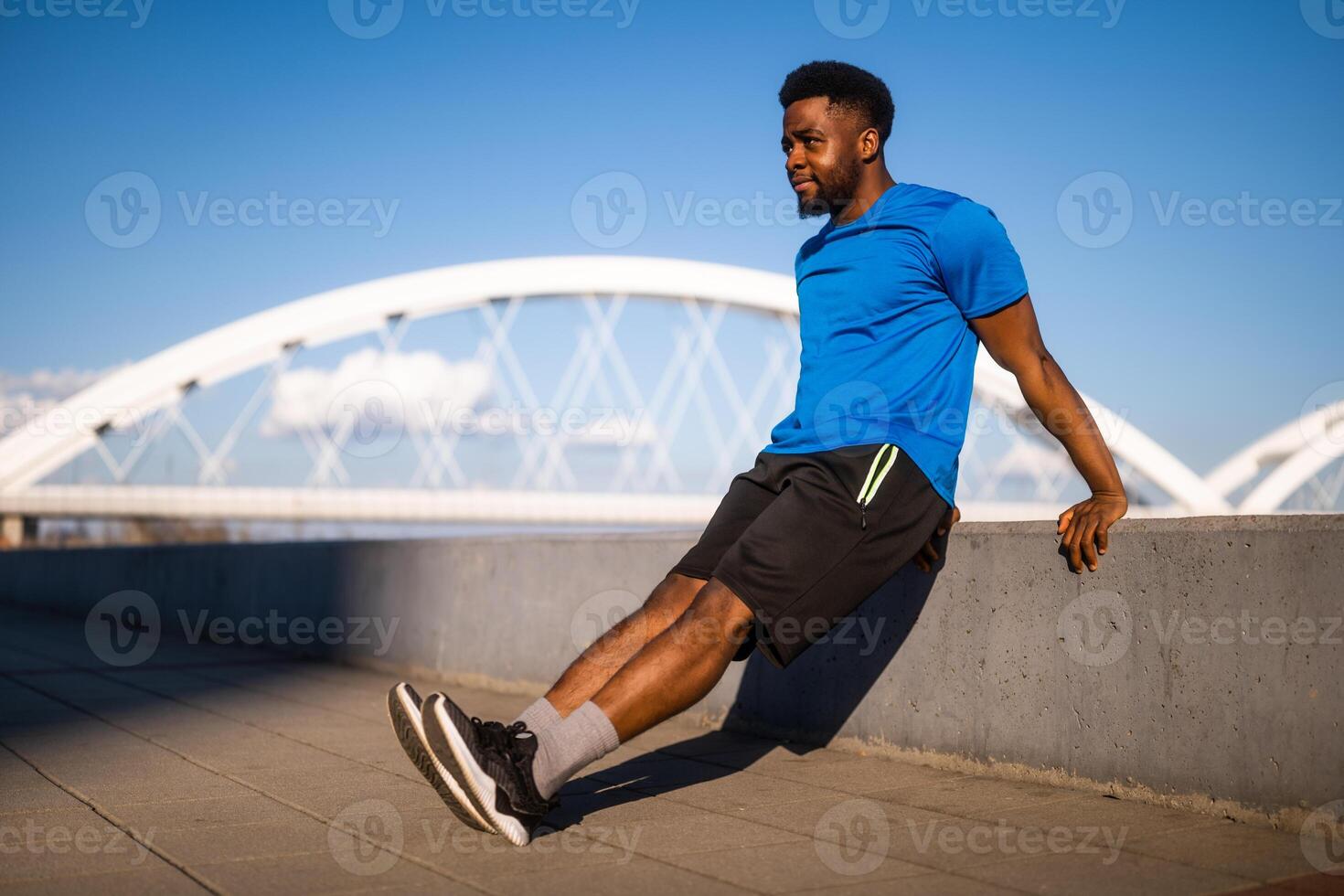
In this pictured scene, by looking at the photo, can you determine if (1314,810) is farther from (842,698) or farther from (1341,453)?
(1341,453)

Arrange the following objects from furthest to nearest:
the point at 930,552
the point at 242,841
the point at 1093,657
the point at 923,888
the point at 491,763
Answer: the point at 930,552, the point at 1093,657, the point at 242,841, the point at 491,763, the point at 923,888

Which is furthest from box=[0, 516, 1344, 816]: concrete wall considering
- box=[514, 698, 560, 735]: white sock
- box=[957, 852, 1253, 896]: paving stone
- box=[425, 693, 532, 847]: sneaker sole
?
box=[425, 693, 532, 847]: sneaker sole

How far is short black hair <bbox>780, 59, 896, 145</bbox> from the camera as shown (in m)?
3.31

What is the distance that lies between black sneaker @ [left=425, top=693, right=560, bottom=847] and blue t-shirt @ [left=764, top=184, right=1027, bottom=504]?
41.5 inches

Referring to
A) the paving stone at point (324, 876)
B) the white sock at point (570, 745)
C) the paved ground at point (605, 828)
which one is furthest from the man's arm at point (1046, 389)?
the paving stone at point (324, 876)

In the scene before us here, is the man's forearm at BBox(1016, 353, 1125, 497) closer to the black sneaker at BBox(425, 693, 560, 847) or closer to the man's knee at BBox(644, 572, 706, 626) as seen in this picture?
the man's knee at BBox(644, 572, 706, 626)

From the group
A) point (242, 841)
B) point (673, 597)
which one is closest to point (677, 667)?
point (673, 597)

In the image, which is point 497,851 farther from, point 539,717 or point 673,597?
point 673,597

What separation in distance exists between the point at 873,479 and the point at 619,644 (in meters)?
0.75

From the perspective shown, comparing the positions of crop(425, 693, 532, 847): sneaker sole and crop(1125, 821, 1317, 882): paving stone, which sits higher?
crop(425, 693, 532, 847): sneaker sole

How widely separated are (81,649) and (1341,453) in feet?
155

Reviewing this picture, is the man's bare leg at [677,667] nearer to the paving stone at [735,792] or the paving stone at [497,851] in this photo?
the paving stone at [497,851]

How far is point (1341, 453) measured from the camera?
45531mm

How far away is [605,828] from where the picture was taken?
3.14 metres
